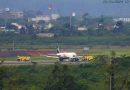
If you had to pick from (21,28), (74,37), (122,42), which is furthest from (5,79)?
(21,28)

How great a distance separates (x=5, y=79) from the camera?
1014 inches

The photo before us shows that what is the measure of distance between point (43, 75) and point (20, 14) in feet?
187

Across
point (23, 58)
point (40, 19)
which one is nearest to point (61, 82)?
point (23, 58)

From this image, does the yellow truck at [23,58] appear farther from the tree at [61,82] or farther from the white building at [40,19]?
the white building at [40,19]

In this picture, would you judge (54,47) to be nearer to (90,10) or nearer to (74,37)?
(74,37)

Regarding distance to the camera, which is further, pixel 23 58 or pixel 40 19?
pixel 40 19

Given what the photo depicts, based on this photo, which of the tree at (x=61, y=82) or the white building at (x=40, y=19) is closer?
the tree at (x=61, y=82)

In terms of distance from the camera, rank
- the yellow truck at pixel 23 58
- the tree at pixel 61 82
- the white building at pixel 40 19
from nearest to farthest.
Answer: the tree at pixel 61 82 → the yellow truck at pixel 23 58 → the white building at pixel 40 19

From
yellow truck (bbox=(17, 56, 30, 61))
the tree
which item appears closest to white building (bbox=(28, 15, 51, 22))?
yellow truck (bbox=(17, 56, 30, 61))

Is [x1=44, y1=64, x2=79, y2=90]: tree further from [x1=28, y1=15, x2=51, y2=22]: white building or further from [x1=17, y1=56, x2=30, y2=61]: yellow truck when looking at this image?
[x1=28, y1=15, x2=51, y2=22]: white building

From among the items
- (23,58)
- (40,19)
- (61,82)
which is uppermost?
(40,19)

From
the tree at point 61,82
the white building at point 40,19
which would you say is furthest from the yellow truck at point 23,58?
the white building at point 40,19

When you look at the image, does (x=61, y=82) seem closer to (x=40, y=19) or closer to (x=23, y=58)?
(x=23, y=58)

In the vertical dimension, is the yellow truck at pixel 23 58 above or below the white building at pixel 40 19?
below
